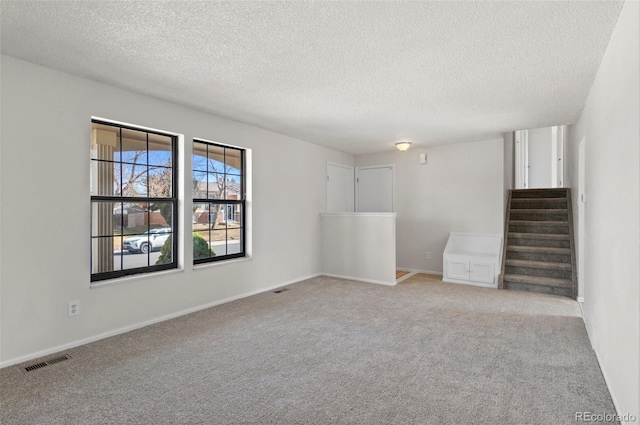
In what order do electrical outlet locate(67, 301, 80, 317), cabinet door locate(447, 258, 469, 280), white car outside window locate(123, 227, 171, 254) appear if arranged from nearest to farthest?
electrical outlet locate(67, 301, 80, 317) → white car outside window locate(123, 227, 171, 254) → cabinet door locate(447, 258, 469, 280)

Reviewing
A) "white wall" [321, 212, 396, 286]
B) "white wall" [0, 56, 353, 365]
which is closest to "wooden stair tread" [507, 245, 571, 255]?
"white wall" [321, 212, 396, 286]

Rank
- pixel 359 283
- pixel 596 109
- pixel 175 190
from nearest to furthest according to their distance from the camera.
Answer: pixel 596 109
pixel 175 190
pixel 359 283

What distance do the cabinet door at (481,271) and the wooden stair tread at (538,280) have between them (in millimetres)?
215

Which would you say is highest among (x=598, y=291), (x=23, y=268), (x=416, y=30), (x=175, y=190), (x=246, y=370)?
(x=416, y=30)

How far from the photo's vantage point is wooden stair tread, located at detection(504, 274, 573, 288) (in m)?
4.72

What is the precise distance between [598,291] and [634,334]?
1.21m

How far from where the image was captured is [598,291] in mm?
2693

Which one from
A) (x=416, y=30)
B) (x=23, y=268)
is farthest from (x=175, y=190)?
(x=416, y=30)

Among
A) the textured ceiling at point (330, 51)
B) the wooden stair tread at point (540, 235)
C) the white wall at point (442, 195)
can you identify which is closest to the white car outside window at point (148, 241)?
the textured ceiling at point (330, 51)

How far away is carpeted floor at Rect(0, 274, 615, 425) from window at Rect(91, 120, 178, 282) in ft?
2.45

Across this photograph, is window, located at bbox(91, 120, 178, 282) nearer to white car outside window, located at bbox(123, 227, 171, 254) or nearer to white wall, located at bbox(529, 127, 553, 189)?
white car outside window, located at bbox(123, 227, 171, 254)

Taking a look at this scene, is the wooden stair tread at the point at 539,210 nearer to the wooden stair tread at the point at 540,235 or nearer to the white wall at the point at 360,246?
the wooden stair tread at the point at 540,235

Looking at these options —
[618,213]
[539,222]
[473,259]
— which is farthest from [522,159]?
[618,213]

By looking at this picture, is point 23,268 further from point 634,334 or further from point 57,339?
point 634,334
